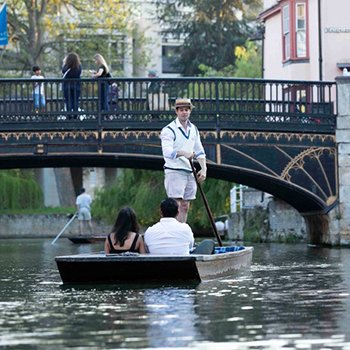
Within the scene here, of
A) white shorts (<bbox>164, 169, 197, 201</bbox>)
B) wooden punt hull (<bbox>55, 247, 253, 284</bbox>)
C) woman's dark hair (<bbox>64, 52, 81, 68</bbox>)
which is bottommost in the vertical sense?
wooden punt hull (<bbox>55, 247, 253, 284</bbox>)

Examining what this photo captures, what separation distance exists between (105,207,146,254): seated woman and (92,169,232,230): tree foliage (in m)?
22.1

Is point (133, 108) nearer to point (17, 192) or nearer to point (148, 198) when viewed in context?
point (148, 198)

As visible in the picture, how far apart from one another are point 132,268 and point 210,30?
1929 inches

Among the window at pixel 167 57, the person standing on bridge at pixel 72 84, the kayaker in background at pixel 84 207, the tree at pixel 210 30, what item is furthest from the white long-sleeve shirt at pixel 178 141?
the window at pixel 167 57

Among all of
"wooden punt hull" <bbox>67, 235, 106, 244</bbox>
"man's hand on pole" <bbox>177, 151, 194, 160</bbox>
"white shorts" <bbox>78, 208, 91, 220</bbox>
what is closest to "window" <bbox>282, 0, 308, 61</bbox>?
"wooden punt hull" <bbox>67, 235, 106, 244</bbox>

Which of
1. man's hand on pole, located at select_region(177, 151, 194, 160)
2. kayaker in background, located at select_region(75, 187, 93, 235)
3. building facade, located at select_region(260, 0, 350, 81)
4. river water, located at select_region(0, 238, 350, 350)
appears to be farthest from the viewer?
kayaker in background, located at select_region(75, 187, 93, 235)

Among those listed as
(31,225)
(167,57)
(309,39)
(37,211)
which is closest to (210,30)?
(167,57)

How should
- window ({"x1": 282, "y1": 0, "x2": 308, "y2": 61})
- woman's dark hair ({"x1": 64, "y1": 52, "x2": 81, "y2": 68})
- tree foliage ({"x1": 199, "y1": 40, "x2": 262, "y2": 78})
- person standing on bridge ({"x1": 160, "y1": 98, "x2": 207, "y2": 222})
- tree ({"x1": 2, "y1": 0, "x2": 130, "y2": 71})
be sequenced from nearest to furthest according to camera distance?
person standing on bridge ({"x1": 160, "y1": 98, "x2": 207, "y2": 222}), woman's dark hair ({"x1": 64, "y1": 52, "x2": 81, "y2": 68}), window ({"x1": 282, "y1": 0, "x2": 308, "y2": 61}), tree foliage ({"x1": 199, "y1": 40, "x2": 262, "y2": 78}), tree ({"x1": 2, "y1": 0, "x2": 130, "y2": 71})

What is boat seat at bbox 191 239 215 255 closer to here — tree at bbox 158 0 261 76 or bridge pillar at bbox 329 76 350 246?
bridge pillar at bbox 329 76 350 246

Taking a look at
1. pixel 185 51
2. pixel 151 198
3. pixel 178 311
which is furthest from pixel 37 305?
pixel 185 51

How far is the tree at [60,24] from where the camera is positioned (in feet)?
164

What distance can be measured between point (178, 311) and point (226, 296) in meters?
1.68

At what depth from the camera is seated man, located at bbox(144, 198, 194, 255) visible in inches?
614

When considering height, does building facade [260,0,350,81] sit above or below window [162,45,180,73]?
below
